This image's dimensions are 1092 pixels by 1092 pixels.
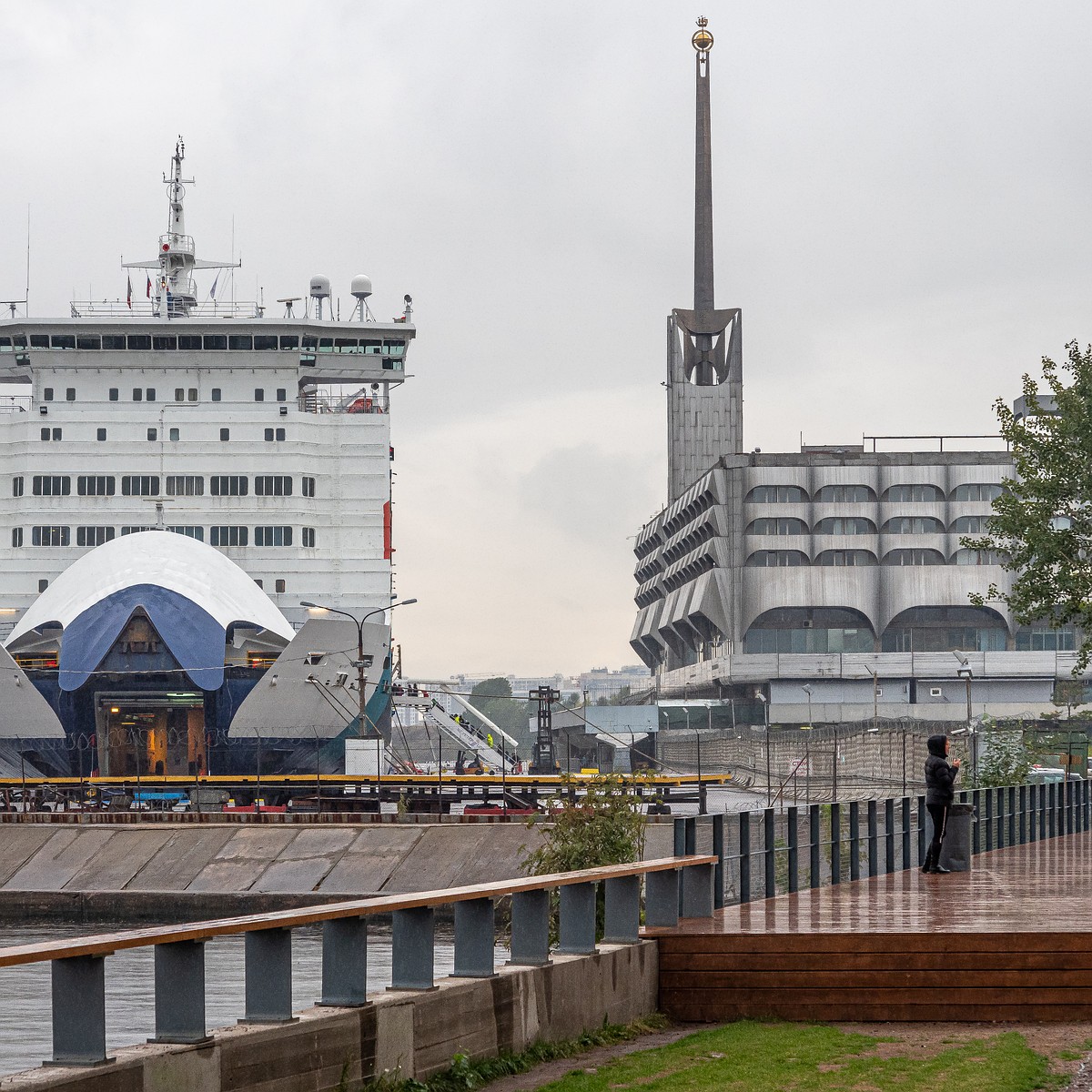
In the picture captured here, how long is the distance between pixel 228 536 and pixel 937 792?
54.5 meters

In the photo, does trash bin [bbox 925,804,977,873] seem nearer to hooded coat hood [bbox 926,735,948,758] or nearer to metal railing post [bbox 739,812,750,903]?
hooded coat hood [bbox 926,735,948,758]

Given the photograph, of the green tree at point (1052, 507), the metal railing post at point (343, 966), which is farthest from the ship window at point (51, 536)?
the metal railing post at point (343, 966)

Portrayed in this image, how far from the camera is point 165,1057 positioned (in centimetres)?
787

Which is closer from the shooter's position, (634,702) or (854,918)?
(854,918)

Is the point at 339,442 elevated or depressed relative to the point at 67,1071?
elevated

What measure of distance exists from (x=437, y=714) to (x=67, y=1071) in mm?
71050

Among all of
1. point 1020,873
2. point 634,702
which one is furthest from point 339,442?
point 634,702

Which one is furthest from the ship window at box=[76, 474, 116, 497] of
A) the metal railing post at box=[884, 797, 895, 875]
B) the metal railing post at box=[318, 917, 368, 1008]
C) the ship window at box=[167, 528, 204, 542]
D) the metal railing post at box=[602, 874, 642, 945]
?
the metal railing post at box=[318, 917, 368, 1008]

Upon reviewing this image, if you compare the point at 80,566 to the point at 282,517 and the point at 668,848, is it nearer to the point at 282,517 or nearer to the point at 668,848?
the point at 282,517

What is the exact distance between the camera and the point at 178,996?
8117mm

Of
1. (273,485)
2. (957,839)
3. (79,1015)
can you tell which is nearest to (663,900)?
(79,1015)

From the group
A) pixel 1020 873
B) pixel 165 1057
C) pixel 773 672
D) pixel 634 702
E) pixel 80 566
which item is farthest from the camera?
pixel 634 702

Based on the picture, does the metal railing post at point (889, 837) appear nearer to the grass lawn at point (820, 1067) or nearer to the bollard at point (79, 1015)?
the grass lawn at point (820, 1067)

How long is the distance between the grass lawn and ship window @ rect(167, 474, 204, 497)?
62199 millimetres
